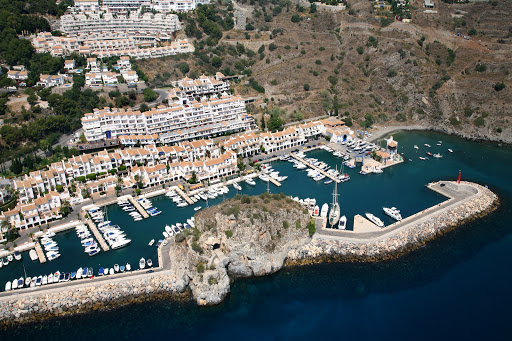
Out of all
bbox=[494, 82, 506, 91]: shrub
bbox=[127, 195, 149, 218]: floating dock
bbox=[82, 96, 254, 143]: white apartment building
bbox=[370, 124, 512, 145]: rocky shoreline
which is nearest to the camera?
bbox=[127, 195, 149, 218]: floating dock

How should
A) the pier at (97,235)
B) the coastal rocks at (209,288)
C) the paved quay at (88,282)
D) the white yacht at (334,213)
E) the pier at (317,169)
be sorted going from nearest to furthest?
the coastal rocks at (209,288), the paved quay at (88,282), the pier at (97,235), the white yacht at (334,213), the pier at (317,169)

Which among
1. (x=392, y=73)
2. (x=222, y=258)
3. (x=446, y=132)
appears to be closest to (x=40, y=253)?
(x=222, y=258)

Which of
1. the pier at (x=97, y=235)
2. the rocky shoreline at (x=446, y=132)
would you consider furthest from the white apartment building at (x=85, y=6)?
the rocky shoreline at (x=446, y=132)

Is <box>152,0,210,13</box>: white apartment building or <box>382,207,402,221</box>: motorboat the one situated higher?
<box>152,0,210,13</box>: white apartment building

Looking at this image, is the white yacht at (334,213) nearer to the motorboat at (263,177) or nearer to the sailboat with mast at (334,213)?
the sailboat with mast at (334,213)

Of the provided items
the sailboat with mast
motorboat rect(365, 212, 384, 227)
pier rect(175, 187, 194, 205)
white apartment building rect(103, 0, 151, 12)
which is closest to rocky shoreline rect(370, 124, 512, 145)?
the sailboat with mast

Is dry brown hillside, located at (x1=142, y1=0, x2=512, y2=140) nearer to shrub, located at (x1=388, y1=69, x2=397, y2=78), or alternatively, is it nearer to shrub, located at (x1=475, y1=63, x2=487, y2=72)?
shrub, located at (x1=388, y1=69, x2=397, y2=78)
